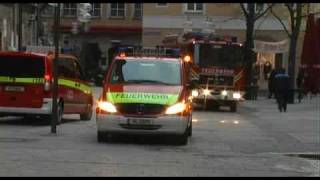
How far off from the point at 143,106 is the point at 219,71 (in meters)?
15.8

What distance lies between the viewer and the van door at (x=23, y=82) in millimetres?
20344

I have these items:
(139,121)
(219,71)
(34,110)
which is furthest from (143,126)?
(219,71)

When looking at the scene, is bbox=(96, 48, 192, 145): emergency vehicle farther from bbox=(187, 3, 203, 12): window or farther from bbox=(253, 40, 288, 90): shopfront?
bbox=(187, 3, 203, 12): window

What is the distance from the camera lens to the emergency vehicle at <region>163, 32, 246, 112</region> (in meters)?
31.8

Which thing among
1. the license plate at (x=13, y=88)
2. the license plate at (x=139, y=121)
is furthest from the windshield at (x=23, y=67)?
the license plate at (x=139, y=121)

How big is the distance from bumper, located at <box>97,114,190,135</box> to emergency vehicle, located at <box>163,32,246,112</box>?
15205 millimetres

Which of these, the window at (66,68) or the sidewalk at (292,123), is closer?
the sidewalk at (292,123)

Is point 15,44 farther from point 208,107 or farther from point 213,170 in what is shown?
point 213,170

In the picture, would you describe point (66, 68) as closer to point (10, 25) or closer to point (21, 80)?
point (21, 80)

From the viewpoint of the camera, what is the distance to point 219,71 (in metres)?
31.9

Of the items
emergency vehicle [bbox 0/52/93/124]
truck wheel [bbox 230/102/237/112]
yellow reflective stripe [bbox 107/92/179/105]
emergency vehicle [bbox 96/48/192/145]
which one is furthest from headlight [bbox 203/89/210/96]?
yellow reflective stripe [bbox 107/92/179/105]

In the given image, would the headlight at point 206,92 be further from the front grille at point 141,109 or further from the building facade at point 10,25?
the front grille at point 141,109

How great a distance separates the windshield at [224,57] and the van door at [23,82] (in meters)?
12.6

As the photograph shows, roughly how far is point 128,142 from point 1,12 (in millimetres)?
27378
